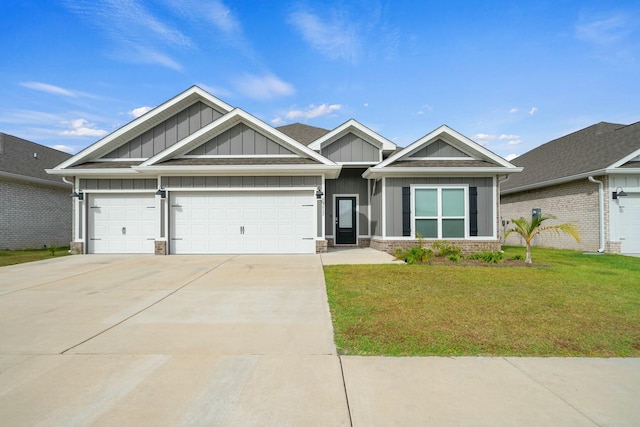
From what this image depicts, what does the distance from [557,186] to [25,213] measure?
2429 centimetres

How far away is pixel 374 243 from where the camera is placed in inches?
564

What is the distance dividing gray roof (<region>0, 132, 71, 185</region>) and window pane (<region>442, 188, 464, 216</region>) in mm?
17848

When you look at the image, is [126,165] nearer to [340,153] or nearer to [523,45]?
[340,153]

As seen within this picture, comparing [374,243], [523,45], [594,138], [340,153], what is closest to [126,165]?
[340,153]

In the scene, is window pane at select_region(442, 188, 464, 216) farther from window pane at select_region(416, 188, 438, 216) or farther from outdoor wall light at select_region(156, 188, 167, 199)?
outdoor wall light at select_region(156, 188, 167, 199)

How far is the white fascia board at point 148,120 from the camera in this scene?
1278cm

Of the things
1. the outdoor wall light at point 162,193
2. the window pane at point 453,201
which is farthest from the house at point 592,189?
the outdoor wall light at point 162,193

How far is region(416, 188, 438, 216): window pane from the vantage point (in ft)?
41.9

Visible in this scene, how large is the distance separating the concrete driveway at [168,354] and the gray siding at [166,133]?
7243 mm

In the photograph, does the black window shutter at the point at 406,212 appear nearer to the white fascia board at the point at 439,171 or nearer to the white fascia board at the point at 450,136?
the white fascia board at the point at 439,171

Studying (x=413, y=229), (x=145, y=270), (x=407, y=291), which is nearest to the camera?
(x=407, y=291)

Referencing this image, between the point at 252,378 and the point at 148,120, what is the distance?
1290 centimetres

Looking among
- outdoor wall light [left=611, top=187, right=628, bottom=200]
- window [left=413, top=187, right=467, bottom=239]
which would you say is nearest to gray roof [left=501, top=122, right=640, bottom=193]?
outdoor wall light [left=611, top=187, right=628, bottom=200]

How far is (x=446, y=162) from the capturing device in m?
13.0
